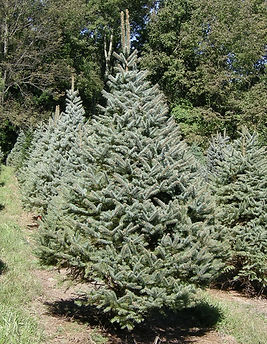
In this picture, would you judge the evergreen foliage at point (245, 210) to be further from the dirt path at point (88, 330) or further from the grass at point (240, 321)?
the dirt path at point (88, 330)

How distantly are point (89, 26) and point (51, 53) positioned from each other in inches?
204

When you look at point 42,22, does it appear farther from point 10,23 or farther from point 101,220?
point 101,220

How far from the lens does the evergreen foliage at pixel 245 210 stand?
766 cm

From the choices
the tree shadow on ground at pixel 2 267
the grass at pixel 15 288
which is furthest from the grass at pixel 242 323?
the tree shadow on ground at pixel 2 267

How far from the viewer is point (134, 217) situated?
4543 mm

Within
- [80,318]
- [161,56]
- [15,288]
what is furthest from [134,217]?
[161,56]

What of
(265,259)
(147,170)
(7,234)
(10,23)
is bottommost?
(7,234)

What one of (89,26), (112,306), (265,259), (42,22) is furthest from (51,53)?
(112,306)

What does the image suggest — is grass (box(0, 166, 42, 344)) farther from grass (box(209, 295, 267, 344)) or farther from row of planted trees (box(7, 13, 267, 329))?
grass (box(209, 295, 267, 344))

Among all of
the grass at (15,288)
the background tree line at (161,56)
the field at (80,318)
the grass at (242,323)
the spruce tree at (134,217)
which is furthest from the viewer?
the background tree line at (161,56)

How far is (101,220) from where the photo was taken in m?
4.54

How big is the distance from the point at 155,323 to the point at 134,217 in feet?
7.01

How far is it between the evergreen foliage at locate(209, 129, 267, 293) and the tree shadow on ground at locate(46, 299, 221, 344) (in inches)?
63.4

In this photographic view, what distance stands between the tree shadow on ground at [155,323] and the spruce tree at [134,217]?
67 cm
